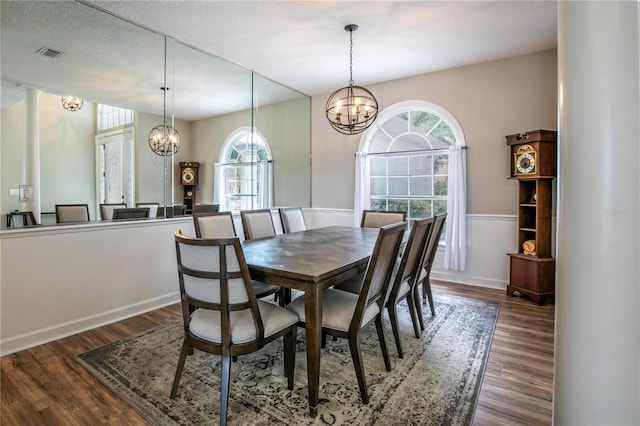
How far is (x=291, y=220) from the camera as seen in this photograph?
12.5 feet

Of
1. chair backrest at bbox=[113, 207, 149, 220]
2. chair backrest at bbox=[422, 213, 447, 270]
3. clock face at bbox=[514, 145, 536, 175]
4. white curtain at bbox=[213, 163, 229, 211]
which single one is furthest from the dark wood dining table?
white curtain at bbox=[213, 163, 229, 211]

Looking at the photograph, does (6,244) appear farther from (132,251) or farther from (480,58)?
(480,58)

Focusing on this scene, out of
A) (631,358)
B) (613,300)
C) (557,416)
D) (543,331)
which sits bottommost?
(543,331)

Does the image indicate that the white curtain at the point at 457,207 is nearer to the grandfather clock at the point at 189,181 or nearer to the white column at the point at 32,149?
the grandfather clock at the point at 189,181

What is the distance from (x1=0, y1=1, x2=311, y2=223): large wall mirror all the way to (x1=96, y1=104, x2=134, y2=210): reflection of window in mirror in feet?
0.04

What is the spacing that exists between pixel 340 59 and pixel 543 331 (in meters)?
3.50

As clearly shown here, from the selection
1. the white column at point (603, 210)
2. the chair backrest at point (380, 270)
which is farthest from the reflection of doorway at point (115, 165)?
the white column at point (603, 210)

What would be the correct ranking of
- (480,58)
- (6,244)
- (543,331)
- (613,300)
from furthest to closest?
(480,58) < (543,331) < (6,244) < (613,300)

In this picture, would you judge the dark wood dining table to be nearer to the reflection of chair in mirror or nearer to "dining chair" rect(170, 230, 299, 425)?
"dining chair" rect(170, 230, 299, 425)

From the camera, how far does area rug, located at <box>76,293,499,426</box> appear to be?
5.64ft

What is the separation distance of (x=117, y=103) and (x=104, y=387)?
9.39 ft

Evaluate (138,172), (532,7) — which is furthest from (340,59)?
(138,172)

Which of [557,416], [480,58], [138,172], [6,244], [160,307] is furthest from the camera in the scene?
[480,58]

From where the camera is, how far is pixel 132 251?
3.14 metres
